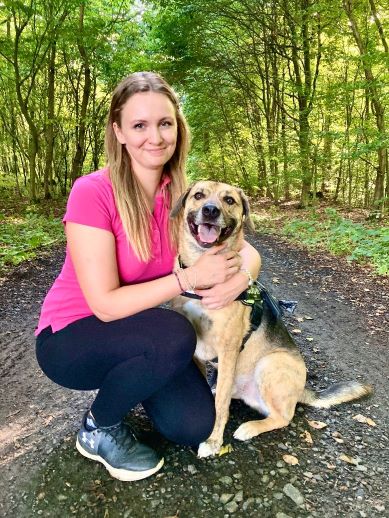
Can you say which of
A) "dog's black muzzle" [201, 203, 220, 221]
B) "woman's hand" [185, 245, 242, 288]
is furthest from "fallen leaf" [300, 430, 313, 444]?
"dog's black muzzle" [201, 203, 220, 221]

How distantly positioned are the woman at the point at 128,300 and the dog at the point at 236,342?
0.14 m

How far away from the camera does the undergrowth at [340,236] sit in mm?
6703

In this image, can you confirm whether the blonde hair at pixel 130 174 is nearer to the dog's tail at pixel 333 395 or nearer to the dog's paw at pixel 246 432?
the dog's paw at pixel 246 432

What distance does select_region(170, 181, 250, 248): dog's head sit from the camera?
→ 252 cm

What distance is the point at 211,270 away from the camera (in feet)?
7.45

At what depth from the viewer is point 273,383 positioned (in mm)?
2520

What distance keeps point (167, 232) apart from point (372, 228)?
23.1 ft

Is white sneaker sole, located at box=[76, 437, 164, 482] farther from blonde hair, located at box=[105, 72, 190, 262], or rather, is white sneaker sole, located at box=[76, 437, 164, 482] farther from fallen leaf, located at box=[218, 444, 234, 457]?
blonde hair, located at box=[105, 72, 190, 262]

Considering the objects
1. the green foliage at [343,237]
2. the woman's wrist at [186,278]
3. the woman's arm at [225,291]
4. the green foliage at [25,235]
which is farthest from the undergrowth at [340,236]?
the green foliage at [25,235]

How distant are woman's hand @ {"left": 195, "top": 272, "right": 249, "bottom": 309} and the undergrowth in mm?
4270

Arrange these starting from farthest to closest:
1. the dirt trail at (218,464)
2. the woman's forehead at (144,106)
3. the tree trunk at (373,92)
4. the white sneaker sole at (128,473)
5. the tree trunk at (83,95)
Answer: the tree trunk at (83,95) < the tree trunk at (373,92) < the woman's forehead at (144,106) < the white sneaker sole at (128,473) < the dirt trail at (218,464)

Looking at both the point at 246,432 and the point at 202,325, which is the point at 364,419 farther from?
the point at 202,325

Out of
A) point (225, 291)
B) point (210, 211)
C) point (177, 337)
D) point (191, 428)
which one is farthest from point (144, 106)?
point (191, 428)

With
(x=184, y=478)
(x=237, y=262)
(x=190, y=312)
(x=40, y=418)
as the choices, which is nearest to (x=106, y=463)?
(x=184, y=478)
